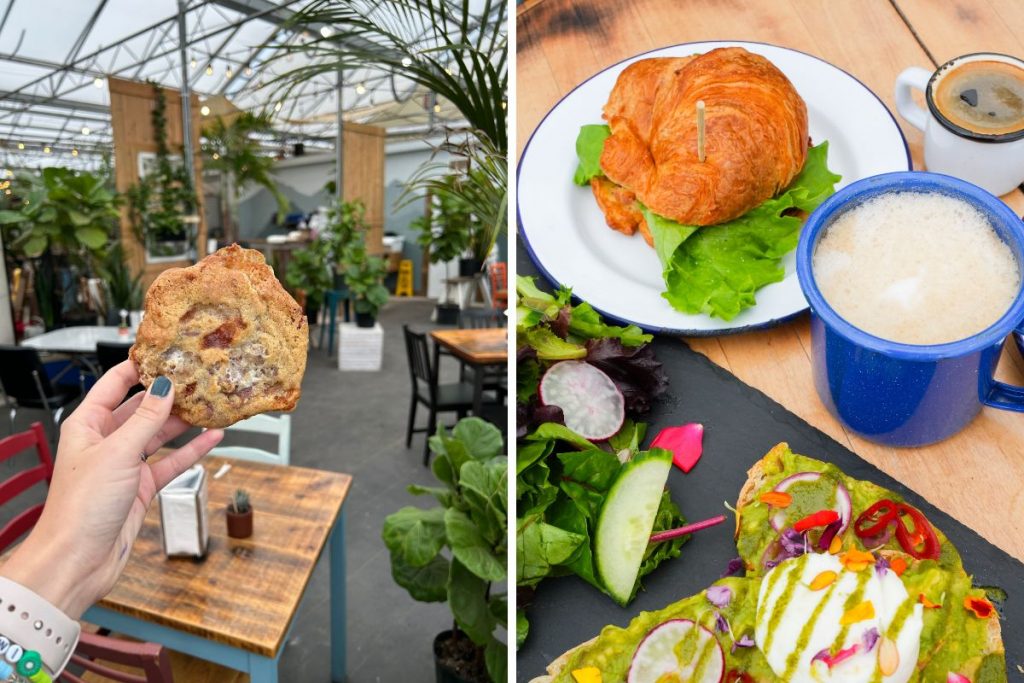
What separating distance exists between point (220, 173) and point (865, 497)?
743 centimetres

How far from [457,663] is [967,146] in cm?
174

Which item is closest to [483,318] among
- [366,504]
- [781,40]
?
[366,504]

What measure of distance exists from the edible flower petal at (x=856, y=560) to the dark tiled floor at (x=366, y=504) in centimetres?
235

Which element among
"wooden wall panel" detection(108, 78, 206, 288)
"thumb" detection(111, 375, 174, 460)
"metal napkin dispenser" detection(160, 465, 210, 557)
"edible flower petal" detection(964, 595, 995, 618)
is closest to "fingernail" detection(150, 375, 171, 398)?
"thumb" detection(111, 375, 174, 460)

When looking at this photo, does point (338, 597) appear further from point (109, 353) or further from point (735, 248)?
point (109, 353)

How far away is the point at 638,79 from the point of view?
43.0 inches

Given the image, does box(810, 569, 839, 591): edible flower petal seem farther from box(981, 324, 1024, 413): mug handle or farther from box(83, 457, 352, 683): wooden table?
box(83, 457, 352, 683): wooden table

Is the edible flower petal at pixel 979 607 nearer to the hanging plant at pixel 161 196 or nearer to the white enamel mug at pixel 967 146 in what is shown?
the white enamel mug at pixel 967 146

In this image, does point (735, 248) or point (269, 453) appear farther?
point (269, 453)

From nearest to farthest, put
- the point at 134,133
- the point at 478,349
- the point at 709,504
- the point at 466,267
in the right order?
the point at 709,504
the point at 478,349
the point at 134,133
the point at 466,267

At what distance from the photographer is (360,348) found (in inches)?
273

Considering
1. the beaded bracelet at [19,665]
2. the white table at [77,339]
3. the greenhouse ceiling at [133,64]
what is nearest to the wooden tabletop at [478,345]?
the greenhouse ceiling at [133,64]

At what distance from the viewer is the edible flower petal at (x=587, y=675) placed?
2.69ft

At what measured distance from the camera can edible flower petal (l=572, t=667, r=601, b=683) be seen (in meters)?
0.82
